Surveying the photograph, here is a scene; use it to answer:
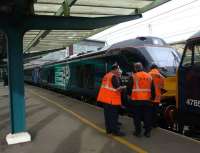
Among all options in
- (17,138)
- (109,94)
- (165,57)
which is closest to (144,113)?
(109,94)

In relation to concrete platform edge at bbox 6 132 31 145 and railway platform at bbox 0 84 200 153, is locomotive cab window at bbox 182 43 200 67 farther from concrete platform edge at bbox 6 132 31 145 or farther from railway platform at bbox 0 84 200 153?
concrete platform edge at bbox 6 132 31 145

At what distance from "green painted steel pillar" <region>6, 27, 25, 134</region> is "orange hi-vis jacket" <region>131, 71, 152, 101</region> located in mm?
2709

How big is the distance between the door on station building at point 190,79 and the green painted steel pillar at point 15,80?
12.5 ft

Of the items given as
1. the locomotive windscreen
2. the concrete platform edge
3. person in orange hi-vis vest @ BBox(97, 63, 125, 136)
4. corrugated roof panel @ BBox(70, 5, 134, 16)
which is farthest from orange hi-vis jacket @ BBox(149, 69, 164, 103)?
corrugated roof panel @ BBox(70, 5, 134, 16)

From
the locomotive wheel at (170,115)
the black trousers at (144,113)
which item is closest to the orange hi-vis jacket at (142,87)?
the black trousers at (144,113)

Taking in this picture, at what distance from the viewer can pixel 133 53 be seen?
48.4 ft

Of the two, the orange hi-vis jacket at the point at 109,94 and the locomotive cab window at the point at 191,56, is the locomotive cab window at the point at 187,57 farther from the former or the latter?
the orange hi-vis jacket at the point at 109,94

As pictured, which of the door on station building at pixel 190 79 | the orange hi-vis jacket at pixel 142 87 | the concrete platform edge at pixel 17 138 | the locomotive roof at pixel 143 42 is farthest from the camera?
the locomotive roof at pixel 143 42

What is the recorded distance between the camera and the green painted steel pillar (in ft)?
31.3

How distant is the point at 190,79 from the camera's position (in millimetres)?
9391

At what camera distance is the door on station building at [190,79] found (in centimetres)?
916

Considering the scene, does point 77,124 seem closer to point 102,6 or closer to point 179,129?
point 179,129

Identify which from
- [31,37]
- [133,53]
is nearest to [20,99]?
[133,53]

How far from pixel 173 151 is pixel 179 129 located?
2151 millimetres
